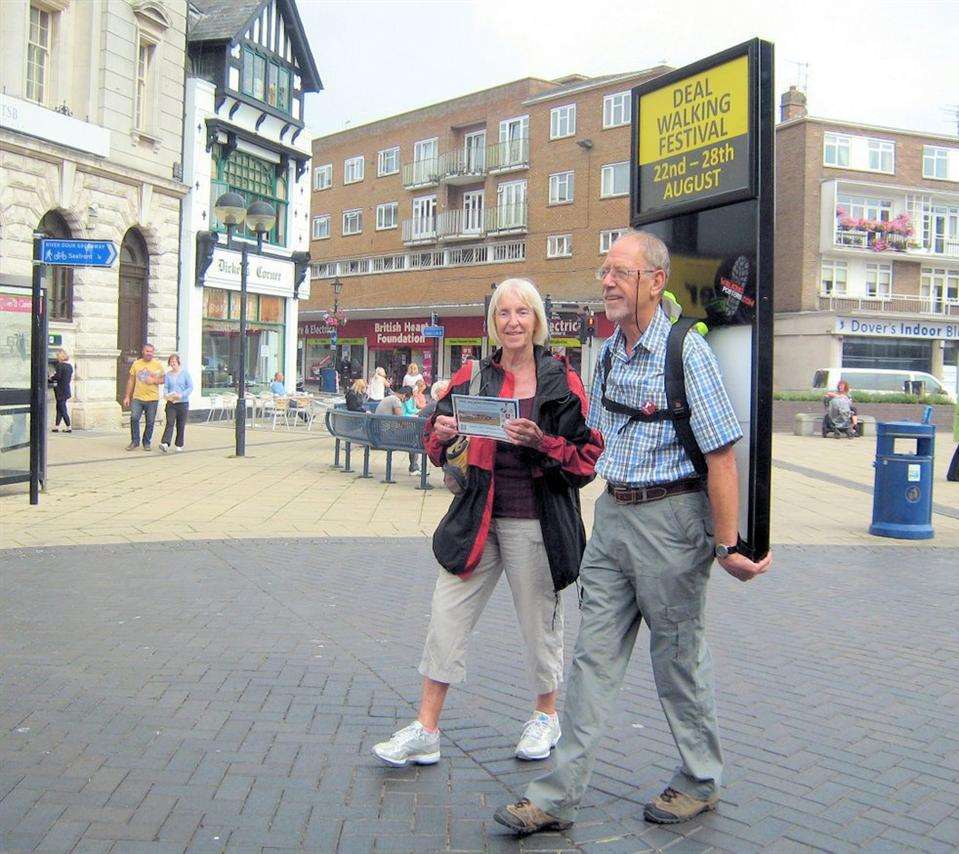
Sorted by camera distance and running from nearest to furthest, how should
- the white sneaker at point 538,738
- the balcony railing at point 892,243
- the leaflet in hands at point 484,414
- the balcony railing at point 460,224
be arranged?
the leaflet in hands at point 484,414
the white sneaker at point 538,738
the balcony railing at point 892,243
the balcony railing at point 460,224

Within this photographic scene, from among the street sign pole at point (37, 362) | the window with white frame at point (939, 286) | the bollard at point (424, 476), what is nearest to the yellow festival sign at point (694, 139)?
the street sign pole at point (37, 362)

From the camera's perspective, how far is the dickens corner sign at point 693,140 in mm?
3396

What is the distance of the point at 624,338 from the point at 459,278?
4966cm

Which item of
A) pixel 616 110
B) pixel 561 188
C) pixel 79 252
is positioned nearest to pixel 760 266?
pixel 79 252

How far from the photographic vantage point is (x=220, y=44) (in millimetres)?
25578

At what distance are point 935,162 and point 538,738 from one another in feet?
168

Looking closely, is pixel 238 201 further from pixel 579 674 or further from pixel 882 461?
pixel 579 674

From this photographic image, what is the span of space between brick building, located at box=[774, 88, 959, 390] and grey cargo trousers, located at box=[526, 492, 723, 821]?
4356 cm

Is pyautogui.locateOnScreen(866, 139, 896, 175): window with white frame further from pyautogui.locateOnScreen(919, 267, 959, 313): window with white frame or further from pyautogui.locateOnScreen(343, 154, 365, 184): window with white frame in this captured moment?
pyautogui.locateOnScreen(343, 154, 365, 184): window with white frame

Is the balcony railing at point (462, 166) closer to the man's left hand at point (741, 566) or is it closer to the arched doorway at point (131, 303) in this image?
the arched doorway at point (131, 303)

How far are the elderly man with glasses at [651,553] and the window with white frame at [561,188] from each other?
44.6 m

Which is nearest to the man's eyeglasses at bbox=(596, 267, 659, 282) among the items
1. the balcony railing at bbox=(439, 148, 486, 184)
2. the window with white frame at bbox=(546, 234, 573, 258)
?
the window with white frame at bbox=(546, 234, 573, 258)

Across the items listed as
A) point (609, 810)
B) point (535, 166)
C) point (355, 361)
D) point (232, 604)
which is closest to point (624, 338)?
point (609, 810)

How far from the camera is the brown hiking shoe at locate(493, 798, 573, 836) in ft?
11.1
